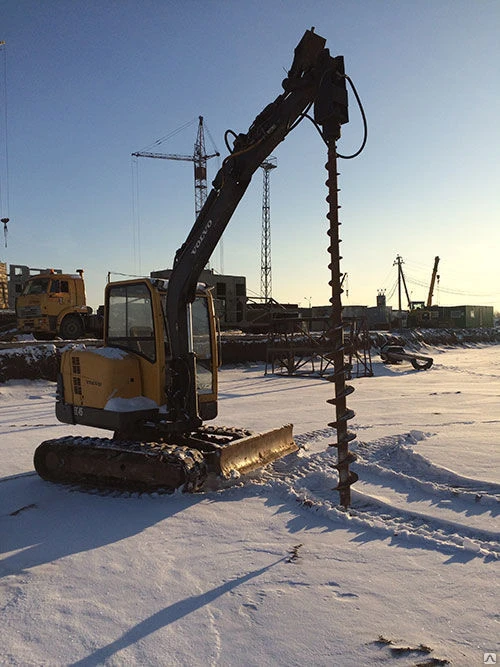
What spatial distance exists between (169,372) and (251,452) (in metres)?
1.44

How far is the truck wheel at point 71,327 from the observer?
19406 millimetres

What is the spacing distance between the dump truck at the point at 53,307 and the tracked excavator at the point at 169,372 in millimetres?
12519

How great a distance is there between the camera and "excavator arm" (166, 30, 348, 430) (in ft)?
19.2

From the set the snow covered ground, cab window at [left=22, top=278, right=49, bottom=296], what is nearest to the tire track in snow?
the snow covered ground

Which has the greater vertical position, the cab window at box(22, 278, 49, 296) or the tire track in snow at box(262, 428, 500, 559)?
the cab window at box(22, 278, 49, 296)

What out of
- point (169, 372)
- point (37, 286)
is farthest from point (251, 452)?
point (37, 286)

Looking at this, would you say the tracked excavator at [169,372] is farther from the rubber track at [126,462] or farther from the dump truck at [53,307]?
the dump truck at [53,307]

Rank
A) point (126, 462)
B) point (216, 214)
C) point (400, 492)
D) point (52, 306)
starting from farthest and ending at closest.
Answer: point (52, 306)
point (216, 214)
point (126, 462)
point (400, 492)

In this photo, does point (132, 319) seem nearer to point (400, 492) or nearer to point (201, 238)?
point (201, 238)

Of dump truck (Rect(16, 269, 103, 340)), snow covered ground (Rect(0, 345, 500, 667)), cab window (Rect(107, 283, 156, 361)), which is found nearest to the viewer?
snow covered ground (Rect(0, 345, 500, 667))

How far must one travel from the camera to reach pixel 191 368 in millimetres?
6254

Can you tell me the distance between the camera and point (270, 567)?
4.05m

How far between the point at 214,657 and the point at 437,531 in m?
2.51

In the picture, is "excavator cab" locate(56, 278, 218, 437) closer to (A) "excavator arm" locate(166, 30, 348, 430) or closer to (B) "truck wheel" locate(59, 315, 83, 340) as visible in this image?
(A) "excavator arm" locate(166, 30, 348, 430)
